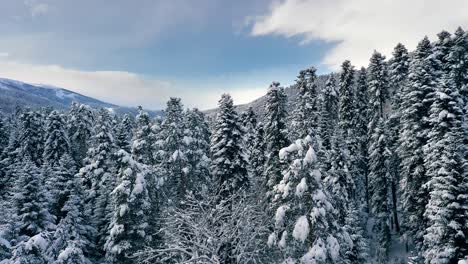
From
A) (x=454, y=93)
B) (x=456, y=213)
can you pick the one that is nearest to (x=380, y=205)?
(x=454, y=93)

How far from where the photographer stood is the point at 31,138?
49.1 m

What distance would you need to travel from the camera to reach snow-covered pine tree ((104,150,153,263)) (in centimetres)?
2311

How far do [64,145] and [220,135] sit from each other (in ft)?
89.2

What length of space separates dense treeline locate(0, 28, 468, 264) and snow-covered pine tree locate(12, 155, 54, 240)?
0.10m

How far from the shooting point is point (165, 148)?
111 ft

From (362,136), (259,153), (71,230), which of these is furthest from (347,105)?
(71,230)

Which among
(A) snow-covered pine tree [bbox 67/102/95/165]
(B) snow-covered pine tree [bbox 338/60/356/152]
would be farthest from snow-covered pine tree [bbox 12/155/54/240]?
(B) snow-covered pine tree [bbox 338/60/356/152]

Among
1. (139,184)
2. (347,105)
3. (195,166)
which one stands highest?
(347,105)

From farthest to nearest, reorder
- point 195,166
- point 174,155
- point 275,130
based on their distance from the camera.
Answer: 1. point 195,166
2. point 174,155
3. point 275,130

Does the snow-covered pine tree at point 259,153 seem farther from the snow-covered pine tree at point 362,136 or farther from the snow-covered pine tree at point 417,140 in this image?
the snow-covered pine tree at point 362,136

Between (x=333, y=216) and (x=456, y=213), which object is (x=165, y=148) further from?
(x=456, y=213)

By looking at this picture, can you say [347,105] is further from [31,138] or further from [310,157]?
[31,138]

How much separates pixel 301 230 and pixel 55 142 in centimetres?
3934

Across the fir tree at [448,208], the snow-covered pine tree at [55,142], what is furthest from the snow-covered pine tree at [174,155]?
the fir tree at [448,208]
